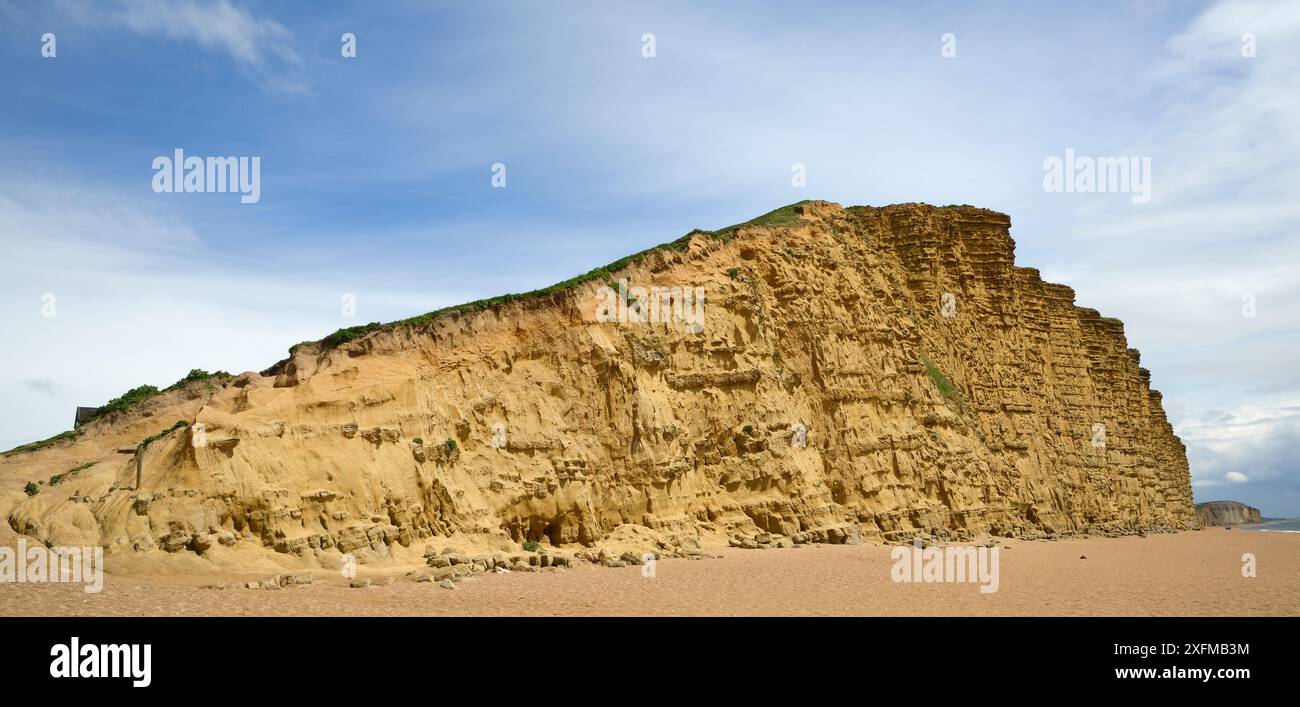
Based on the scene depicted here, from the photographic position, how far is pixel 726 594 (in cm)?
1559

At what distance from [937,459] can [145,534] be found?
29.1 metres

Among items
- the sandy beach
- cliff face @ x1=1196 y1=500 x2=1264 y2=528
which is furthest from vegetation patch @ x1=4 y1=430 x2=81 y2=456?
cliff face @ x1=1196 y1=500 x2=1264 y2=528

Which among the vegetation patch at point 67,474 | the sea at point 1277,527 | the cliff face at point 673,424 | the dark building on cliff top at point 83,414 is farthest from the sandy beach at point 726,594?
the sea at point 1277,527

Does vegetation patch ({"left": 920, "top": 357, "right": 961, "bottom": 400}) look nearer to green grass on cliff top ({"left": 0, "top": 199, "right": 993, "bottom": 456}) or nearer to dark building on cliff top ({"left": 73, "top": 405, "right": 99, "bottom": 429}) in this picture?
green grass on cliff top ({"left": 0, "top": 199, "right": 993, "bottom": 456})

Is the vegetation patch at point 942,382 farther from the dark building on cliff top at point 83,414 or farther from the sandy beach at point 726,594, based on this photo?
the dark building on cliff top at point 83,414

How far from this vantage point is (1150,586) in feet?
58.6

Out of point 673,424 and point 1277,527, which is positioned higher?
point 673,424

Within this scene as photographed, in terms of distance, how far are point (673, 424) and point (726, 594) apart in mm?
13684

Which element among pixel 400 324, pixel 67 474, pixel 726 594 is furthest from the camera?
pixel 400 324

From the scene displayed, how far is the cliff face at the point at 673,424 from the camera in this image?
20.4 meters

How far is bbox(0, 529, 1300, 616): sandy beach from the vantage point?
1295cm

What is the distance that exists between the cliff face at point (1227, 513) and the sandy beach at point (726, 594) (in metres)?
119

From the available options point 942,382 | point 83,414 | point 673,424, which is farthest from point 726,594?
point 942,382

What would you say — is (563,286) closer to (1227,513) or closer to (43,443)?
(43,443)
